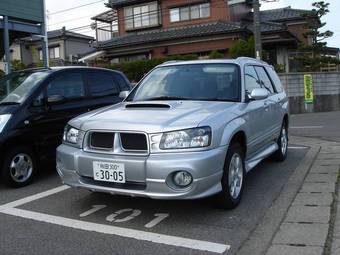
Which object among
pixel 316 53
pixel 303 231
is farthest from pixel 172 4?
pixel 303 231

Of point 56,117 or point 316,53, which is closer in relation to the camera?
point 56,117

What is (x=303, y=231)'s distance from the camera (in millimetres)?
4152

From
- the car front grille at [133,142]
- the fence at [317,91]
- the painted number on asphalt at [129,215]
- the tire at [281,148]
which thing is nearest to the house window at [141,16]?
the fence at [317,91]

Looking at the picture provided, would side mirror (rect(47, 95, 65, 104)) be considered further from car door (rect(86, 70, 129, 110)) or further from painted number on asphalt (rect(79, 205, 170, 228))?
painted number on asphalt (rect(79, 205, 170, 228))

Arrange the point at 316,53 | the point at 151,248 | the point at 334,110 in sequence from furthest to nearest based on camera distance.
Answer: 1. the point at 316,53
2. the point at 334,110
3. the point at 151,248

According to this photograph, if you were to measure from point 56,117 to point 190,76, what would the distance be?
2184 millimetres

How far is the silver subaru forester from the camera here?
4.23m

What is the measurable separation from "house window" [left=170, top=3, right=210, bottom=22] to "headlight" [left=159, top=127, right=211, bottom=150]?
83.1 ft

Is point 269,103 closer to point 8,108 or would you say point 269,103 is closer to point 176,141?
point 176,141

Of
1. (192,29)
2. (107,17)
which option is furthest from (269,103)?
(107,17)

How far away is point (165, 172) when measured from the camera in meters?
4.18

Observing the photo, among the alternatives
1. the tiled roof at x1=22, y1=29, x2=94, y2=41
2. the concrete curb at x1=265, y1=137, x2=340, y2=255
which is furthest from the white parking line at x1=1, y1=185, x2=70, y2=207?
the tiled roof at x1=22, y1=29, x2=94, y2=41

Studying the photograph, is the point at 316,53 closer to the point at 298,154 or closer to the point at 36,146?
the point at 298,154

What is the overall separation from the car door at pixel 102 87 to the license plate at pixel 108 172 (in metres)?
2.89
